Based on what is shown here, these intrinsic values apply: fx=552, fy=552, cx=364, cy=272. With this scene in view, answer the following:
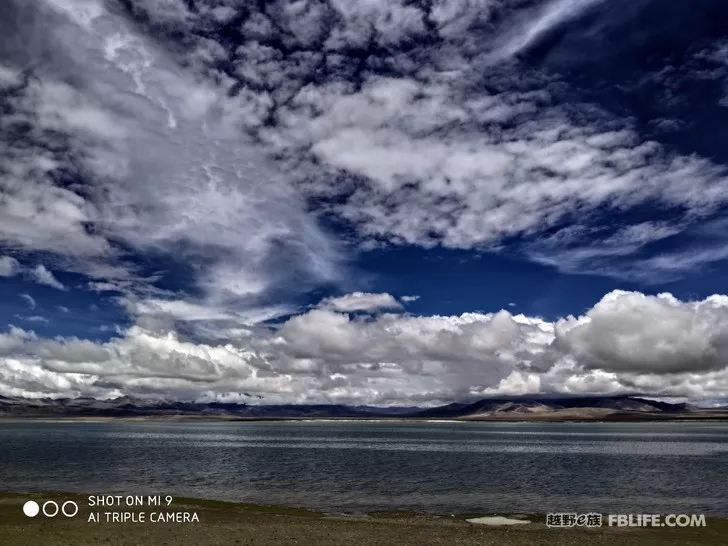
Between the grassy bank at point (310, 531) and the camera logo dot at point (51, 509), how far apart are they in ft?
2.16

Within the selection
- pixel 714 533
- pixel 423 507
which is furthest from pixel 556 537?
pixel 423 507

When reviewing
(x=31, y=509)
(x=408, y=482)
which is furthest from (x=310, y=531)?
(x=408, y=482)

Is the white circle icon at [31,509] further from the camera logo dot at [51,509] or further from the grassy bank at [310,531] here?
the grassy bank at [310,531]

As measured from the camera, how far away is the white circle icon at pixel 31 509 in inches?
1631

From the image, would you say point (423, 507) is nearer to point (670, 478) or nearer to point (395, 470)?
point (395, 470)

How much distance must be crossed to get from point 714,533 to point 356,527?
25.9m

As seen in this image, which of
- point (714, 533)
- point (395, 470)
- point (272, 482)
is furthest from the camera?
point (395, 470)

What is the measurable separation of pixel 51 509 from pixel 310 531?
75.6 ft

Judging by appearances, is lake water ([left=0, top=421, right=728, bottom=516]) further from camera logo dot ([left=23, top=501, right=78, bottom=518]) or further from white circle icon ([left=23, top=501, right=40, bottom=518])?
white circle icon ([left=23, top=501, right=40, bottom=518])

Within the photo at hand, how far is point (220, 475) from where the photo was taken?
83.2 m

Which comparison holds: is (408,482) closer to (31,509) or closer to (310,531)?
(310,531)

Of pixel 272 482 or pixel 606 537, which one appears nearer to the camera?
pixel 606 537

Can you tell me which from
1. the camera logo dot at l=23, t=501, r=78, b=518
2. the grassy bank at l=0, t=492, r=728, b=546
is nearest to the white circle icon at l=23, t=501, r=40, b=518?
the camera logo dot at l=23, t=501, r=78, b=518

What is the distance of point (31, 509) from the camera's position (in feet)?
141
